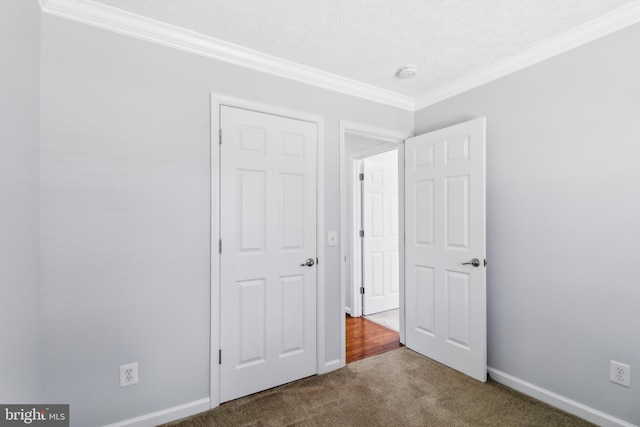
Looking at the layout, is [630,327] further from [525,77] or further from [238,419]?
[238,419]

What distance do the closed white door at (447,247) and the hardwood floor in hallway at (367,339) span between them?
0.86ft

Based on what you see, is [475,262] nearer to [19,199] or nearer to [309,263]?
[309,263]

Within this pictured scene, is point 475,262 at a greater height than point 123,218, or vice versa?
point 123,218

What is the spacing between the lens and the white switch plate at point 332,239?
102 inches

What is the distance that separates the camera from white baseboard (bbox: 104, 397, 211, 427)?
71.7 inches

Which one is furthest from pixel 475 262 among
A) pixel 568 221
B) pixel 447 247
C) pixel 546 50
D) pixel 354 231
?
pixel 354 231

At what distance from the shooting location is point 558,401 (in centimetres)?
205

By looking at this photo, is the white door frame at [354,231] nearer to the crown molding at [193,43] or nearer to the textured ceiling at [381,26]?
the crown molding at [193,43]

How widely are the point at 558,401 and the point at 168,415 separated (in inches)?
100

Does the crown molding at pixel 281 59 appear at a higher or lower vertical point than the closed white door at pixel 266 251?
higher

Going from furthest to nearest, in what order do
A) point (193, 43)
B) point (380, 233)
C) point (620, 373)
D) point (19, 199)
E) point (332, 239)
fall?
point (380, 233)
point (332, 239)
point (193, 43)
point (620, 373)
point (19, 199)

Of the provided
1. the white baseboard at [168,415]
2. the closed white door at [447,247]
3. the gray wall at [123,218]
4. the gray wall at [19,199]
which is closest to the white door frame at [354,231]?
the closed white door at [447,247]

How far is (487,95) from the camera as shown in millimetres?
2504

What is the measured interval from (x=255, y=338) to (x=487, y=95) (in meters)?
2.65
